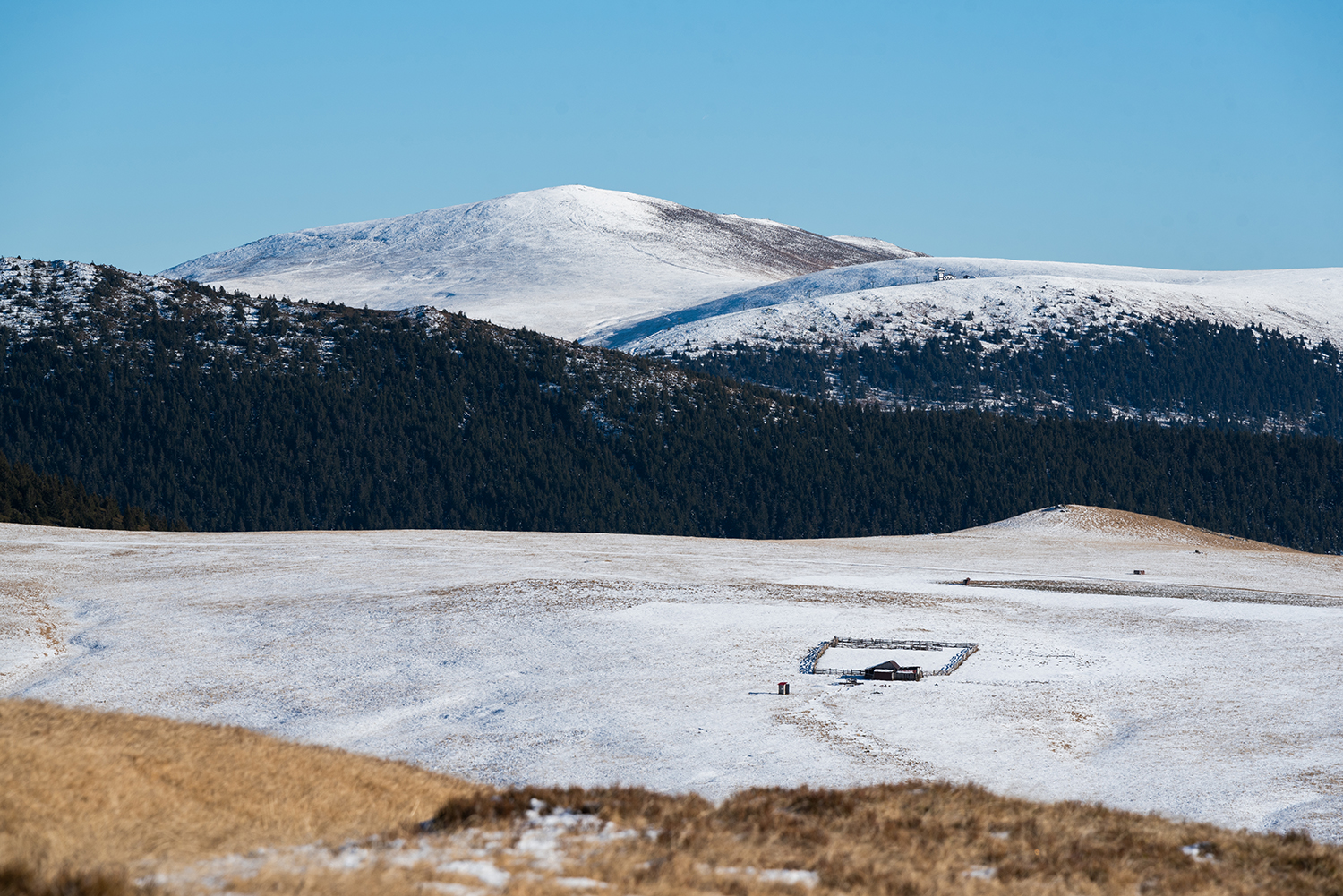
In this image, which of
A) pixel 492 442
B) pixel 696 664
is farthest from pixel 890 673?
pixel 492 442

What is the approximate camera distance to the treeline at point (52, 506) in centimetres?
10075

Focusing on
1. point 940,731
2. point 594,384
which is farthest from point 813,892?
point 594,384

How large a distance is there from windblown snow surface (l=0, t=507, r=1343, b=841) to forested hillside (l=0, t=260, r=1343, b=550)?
264 feet

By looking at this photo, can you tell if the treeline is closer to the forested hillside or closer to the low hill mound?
the forested hillside

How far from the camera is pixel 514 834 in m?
17.2

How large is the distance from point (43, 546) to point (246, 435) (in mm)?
92467

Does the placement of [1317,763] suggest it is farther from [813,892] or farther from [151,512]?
[151,512]

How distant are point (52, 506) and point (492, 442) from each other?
71.8m

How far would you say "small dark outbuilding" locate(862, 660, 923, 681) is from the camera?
43.9 m

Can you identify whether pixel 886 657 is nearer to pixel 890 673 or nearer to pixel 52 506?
pixel 890 673

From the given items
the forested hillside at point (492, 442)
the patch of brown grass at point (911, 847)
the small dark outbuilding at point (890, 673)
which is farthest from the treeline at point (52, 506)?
the patch of brown grass at point (911, 847)

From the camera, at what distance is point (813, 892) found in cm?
1523

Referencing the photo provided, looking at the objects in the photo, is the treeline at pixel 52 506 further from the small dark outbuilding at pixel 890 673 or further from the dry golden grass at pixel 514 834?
the dry golden grass at pixel 514 834

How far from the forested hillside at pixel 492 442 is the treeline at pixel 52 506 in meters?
37.2
